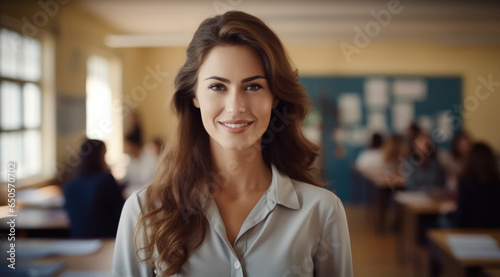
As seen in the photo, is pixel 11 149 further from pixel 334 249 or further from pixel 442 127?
pixel 442 127

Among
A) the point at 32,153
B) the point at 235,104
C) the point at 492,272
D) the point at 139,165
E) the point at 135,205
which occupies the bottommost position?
the point at 492,272

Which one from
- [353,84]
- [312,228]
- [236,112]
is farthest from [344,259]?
[353,84]

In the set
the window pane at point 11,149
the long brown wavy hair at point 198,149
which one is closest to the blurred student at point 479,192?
the long brown wavy hair at point 198,149

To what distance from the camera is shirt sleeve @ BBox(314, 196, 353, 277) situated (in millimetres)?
1080

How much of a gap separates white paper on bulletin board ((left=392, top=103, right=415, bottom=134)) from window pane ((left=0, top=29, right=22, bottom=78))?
5579mm

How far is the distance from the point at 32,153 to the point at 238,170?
350 cm

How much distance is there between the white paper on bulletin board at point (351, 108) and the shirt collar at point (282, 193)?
634cm

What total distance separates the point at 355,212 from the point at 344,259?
5952 millimetres

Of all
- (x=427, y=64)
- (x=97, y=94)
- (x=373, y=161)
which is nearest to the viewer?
(x=97, y=94)

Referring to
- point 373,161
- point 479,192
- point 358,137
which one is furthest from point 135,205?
point 358,137

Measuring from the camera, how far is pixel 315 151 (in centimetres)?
123

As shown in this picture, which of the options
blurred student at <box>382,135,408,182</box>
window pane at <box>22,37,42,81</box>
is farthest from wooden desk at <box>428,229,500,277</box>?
window pane at <box>22,37,42,81</box>

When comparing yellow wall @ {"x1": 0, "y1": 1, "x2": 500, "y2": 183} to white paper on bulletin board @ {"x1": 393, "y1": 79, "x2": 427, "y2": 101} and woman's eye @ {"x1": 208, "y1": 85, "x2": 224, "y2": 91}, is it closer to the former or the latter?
white paper on bulletin board @ {"x1": 393, "y1": 79, "x2": 427, "y2": 101}

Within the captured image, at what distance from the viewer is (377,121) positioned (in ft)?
23.8
